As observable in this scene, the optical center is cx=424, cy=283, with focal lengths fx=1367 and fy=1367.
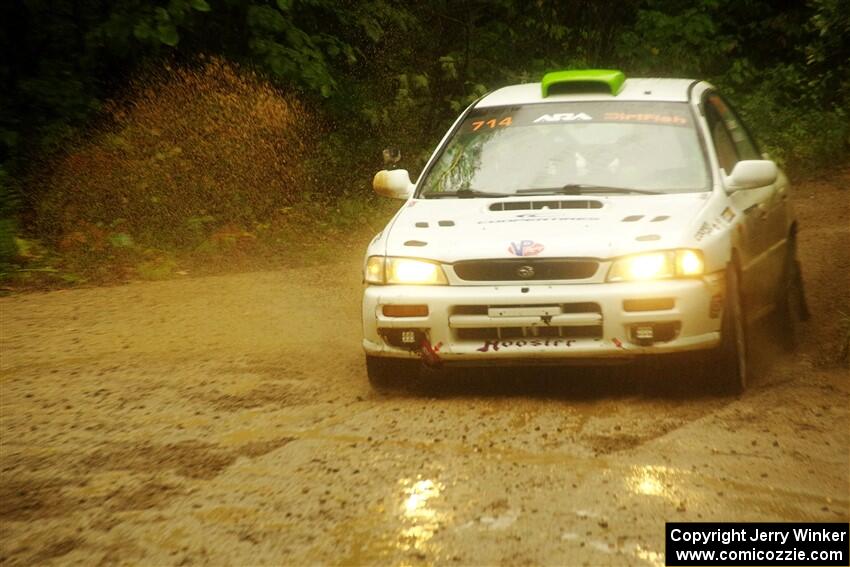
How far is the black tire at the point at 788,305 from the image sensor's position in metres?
8.68

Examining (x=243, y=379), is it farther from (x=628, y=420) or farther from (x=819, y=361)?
(x=819, y=361)

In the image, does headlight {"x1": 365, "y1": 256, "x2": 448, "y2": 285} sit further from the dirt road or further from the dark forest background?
the dark forest background

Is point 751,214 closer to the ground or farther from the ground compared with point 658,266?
farther from the ground

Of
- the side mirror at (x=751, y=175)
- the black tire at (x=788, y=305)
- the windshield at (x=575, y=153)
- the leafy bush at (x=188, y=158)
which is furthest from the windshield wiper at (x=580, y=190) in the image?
the leafy bush at (x=188, y=158)

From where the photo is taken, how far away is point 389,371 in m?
7.27

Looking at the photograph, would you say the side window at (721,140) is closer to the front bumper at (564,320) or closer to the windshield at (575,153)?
the windshield at (575,153)

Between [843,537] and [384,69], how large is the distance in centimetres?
1356

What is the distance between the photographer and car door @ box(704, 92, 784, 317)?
7.57m

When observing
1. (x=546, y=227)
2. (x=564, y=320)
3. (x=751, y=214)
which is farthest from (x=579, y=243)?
(x=751, y=214)

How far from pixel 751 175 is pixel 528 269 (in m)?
1.46

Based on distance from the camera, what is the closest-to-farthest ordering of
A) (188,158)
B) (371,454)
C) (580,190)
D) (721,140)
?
(371,454) → (580,190) → (721,140) → (188,158)

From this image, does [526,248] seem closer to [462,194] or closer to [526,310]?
[526,310]

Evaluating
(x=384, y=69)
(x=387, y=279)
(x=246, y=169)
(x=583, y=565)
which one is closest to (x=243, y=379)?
(x=387, y=279)

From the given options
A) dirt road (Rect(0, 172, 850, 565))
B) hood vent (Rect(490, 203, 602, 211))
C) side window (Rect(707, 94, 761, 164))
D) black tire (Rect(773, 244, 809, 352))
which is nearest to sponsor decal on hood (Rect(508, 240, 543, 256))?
hood vent (Rect(490, 203, 602, 211))
